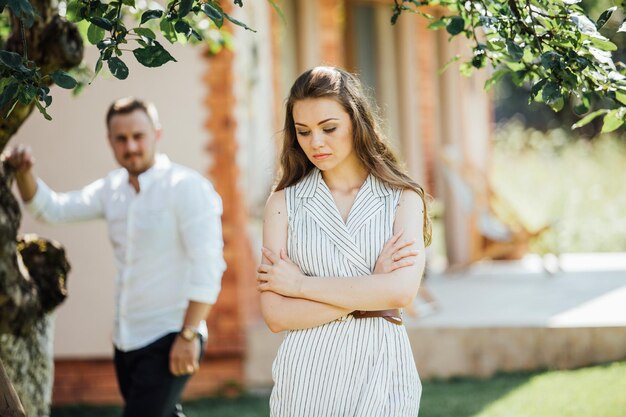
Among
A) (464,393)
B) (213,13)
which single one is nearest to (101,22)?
(213,13)

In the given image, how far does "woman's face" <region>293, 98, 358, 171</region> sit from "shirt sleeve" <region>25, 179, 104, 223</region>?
1.82 metres

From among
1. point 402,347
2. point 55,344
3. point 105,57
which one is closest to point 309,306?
point 402,347

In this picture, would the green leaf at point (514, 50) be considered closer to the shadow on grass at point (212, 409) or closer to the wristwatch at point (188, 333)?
the wristwatch at point (188, 333)

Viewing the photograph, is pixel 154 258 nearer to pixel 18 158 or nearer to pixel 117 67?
pixel 18 158

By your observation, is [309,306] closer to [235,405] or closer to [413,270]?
[413,270]

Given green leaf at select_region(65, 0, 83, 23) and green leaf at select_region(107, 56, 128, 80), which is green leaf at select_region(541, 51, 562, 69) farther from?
green leaf at select_region(65, 0, 83, 23)

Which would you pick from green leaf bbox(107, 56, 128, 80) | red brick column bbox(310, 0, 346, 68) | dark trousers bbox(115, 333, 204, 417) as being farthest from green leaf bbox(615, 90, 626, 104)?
red brick column bbox(310, 0, 346, 68)

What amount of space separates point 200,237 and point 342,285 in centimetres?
139

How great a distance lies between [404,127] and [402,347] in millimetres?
7641

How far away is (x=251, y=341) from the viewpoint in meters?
6.57

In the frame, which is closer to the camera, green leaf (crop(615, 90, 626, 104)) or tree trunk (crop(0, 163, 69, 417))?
green leaf (crop(615, 90, 626, 104))

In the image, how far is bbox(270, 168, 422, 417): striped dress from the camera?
2.85m

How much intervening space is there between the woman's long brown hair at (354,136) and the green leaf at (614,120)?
25.0 inches

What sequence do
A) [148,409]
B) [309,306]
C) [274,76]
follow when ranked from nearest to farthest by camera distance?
[309,306] → [148,409] → [274,76]
